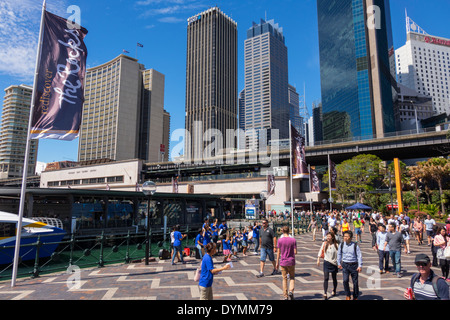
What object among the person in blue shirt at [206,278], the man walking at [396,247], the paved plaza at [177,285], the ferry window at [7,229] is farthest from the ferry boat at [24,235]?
the man walking at [396,247]

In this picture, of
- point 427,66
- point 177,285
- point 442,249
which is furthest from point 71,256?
point 427,66

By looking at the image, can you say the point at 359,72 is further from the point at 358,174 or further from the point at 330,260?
the point at 330,260

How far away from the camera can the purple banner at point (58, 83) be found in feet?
32.9

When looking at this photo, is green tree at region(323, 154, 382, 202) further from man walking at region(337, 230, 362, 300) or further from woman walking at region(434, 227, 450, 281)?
man walking at region(337, 230, 362, 300)

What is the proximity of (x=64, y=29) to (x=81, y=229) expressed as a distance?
62.4 ft

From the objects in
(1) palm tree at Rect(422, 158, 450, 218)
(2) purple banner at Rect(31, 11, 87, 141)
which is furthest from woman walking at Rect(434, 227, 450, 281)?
(1) palm tree at Rect(422, 158, 450, 218)

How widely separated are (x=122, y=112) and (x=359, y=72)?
415 ft

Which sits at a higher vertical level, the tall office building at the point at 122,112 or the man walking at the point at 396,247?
the tall office building at the point at 122,112

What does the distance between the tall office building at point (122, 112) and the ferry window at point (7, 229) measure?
148943 mm

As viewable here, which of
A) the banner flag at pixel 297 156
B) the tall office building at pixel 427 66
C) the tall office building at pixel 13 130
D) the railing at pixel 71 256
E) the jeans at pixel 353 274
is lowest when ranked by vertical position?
the railing at pixel 71 256

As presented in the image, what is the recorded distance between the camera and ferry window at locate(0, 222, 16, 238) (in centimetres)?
1447

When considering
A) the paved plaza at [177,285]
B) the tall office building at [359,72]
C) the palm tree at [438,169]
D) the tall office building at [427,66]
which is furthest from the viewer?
the tall office building at [427,66]

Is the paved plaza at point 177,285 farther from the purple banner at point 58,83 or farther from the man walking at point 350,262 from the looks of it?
the purple banner at point 58,83

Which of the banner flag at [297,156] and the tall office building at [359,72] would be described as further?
the tall office building at [359,72]
